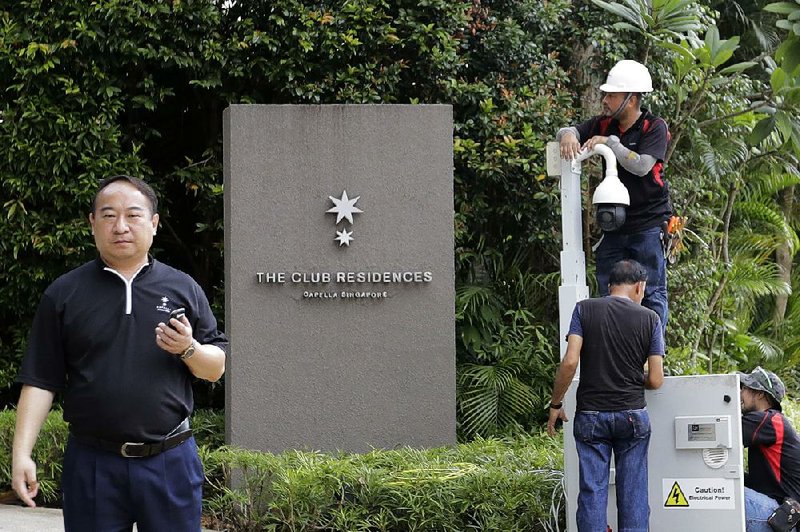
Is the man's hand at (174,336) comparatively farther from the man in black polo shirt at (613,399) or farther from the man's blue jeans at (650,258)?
the man's blue jeans at (650,258)

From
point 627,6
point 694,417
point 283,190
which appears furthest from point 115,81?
point 694,417

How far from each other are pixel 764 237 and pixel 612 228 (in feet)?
26.5

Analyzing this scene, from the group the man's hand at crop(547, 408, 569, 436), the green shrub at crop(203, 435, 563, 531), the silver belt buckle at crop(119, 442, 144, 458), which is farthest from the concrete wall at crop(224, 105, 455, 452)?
the silver belt buckle at crop(119, 442, 144, 458)

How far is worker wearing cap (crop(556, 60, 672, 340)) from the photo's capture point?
6887mm

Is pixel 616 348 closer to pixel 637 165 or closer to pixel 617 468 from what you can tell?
pixel 617 468

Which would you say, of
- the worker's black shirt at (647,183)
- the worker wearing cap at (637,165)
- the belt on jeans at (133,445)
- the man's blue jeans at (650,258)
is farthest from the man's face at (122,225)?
the worker's black shirt at (647,183)

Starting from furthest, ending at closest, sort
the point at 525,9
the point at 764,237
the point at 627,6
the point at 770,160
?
1. the point at 764,237
2. the point at 770,160
3. the point at 525,9
4. the point at 627,6

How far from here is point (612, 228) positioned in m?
6.71

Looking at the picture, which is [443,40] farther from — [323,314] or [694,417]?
[694,417]

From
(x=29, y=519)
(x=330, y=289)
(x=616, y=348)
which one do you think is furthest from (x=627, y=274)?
(x=29, y=519)

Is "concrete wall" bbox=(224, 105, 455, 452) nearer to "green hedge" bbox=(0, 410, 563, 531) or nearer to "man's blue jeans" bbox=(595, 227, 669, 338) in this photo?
"green hedge" bbox=(0, 410, 563, 531)

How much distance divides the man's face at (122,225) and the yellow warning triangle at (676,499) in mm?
3484

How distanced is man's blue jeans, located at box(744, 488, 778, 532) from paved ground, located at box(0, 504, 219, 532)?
427 cm

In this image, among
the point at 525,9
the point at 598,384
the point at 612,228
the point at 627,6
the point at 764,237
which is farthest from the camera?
the point at 764,237
